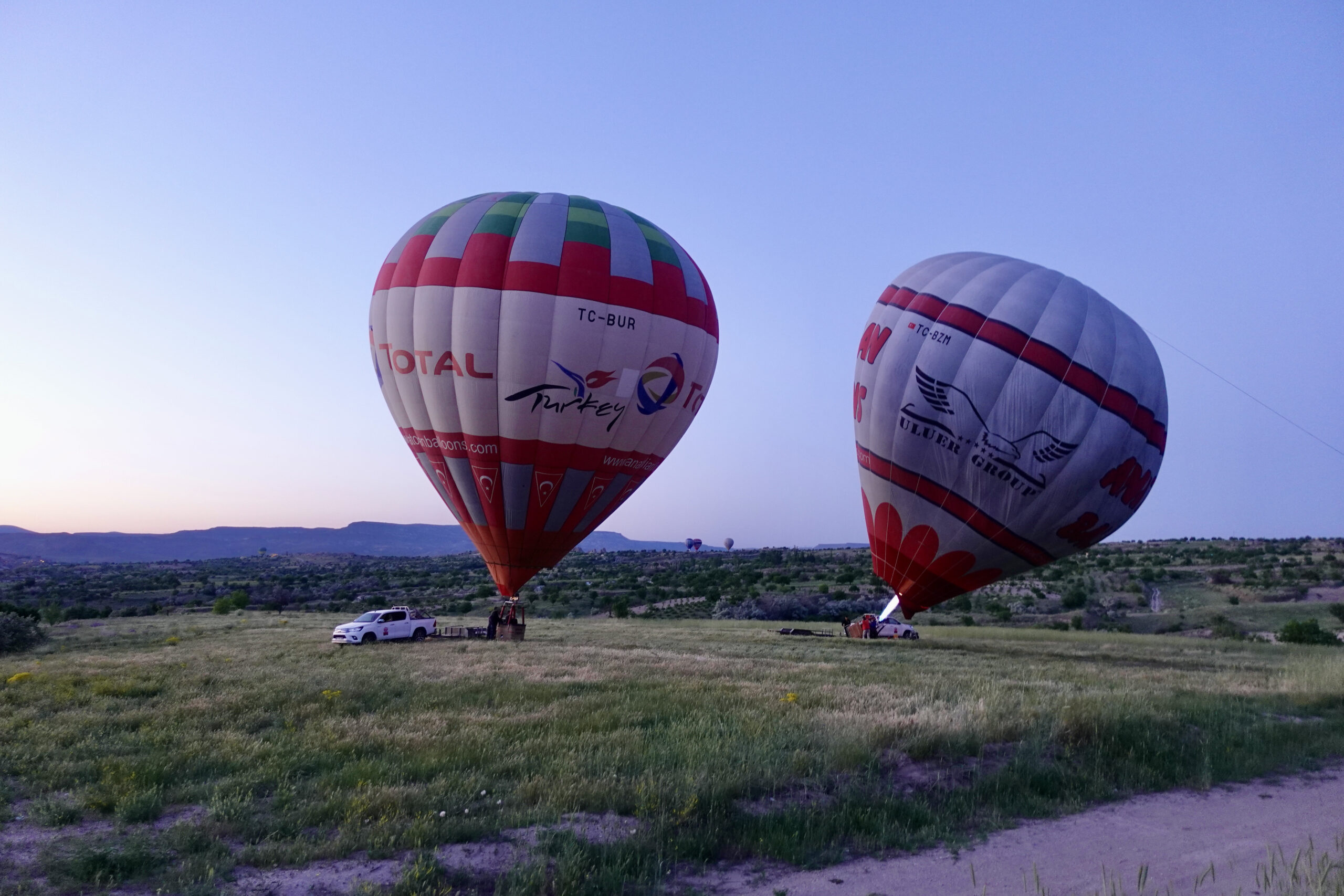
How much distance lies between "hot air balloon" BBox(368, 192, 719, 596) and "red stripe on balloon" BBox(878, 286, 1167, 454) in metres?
7.40

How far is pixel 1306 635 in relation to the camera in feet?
99.4

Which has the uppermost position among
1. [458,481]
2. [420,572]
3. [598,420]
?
[598,420]

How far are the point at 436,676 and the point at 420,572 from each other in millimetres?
80164

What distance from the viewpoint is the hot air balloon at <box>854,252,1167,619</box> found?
19812mm

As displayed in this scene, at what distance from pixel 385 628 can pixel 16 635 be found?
12109 millimetres

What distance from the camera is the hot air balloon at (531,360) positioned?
20.9 m

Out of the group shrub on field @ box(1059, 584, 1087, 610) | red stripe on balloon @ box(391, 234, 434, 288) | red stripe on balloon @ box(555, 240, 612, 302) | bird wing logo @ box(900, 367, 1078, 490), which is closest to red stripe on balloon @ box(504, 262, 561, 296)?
red stripe on balloon @ box(555, 240, 612, 302)

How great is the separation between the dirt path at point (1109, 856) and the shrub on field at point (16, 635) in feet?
96.7

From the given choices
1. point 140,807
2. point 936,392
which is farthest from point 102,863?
point 936,392

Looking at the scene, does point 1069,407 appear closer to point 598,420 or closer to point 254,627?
point 598,420

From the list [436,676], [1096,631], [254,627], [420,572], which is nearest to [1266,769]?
[436,676]

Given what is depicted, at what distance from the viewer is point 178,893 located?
5.85 meters

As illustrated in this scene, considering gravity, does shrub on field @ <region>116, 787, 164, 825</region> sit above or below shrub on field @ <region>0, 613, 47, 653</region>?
above

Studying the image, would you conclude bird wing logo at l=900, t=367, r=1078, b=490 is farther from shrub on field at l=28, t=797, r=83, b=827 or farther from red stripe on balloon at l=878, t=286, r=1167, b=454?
shrub on field at l=28, t=797, r=83, b=827
